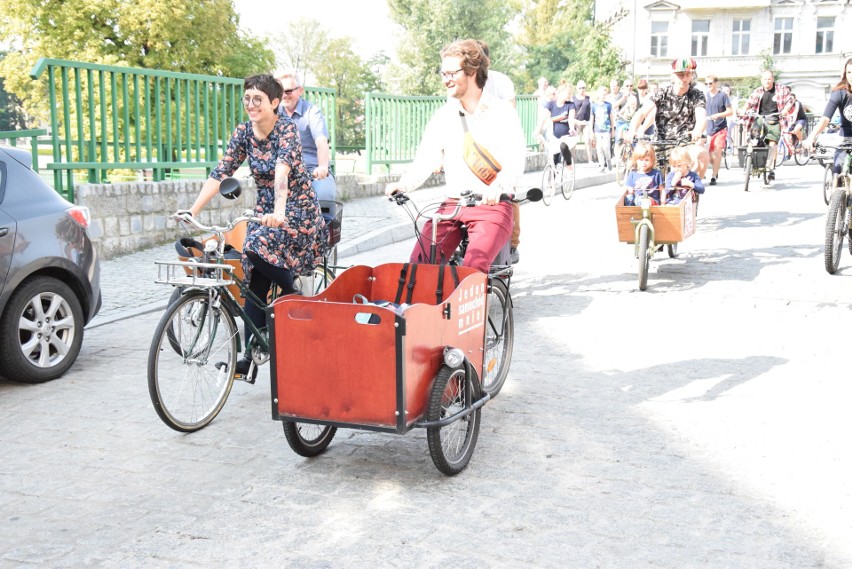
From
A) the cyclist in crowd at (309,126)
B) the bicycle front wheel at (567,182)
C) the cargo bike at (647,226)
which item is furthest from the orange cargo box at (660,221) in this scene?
the bicycle front wheel at (567,182)

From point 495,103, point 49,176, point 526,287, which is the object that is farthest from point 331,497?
point 49,176

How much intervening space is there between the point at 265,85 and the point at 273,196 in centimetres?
60

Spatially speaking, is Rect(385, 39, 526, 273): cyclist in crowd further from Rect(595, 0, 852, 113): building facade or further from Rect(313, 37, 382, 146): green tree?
Rect(313, 37, 382, 146): green tree

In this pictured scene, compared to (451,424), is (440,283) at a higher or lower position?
higher

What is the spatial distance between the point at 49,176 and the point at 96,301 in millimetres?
4567

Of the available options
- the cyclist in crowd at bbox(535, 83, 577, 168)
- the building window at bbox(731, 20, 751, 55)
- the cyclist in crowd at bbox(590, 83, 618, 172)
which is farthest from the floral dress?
the building window at bbox(731, 20, 751, 55)

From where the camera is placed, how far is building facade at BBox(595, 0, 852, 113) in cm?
6012

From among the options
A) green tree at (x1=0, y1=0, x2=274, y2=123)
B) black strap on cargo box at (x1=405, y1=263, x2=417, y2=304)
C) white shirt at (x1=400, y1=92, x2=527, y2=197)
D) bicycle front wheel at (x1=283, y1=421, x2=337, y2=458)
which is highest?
green tree at (x1=0, y1=0, x2=274, y2=123)

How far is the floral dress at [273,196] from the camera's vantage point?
5.40 metres

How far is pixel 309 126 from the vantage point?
25.4 ft

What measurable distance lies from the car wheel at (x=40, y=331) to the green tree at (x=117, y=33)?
29763 mm

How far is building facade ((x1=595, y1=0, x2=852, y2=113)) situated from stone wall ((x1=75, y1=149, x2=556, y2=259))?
50872 millimetres

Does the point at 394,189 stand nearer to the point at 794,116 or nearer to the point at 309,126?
the point at 309,126

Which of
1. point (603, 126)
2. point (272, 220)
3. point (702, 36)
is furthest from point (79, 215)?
point (702, 36)
